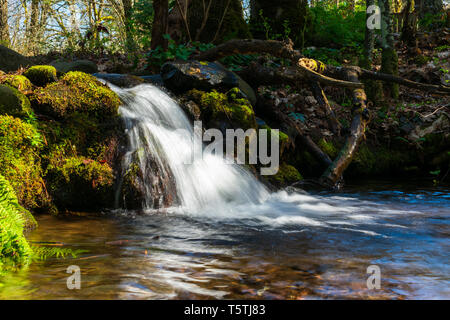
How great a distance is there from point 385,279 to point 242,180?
12.0 ft

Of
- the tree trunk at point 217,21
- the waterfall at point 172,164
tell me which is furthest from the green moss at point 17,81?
the tree trunk at point 217,21

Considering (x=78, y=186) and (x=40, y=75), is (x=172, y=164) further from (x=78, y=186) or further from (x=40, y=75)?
(x=40, y=75)

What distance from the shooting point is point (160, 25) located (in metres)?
9.61

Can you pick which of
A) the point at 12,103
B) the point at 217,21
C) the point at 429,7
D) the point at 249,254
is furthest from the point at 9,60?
the point at 429,7

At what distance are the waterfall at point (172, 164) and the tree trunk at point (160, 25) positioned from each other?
3.14 metres

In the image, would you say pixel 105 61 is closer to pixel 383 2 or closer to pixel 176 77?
pixel 176 77

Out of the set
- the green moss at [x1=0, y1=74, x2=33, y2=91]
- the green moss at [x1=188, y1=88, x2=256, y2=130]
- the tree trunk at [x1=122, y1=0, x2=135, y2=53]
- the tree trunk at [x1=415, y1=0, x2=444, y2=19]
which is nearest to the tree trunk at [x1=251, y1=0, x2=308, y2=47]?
the tree trunk at [x1=122, y1=0, x2=135, y2=53]

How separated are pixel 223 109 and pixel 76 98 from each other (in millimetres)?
2440

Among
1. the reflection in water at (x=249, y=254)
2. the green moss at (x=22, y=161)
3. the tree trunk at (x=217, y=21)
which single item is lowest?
the reflection in water at (x=249, y=254)

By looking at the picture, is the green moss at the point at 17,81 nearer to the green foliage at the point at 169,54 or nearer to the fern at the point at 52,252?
the fern at the point at 52,252

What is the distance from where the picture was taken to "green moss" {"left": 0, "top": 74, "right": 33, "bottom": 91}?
210 inches

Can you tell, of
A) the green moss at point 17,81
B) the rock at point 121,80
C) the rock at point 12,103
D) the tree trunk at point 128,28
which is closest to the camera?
the rock at point 12,103

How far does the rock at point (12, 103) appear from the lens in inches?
191
